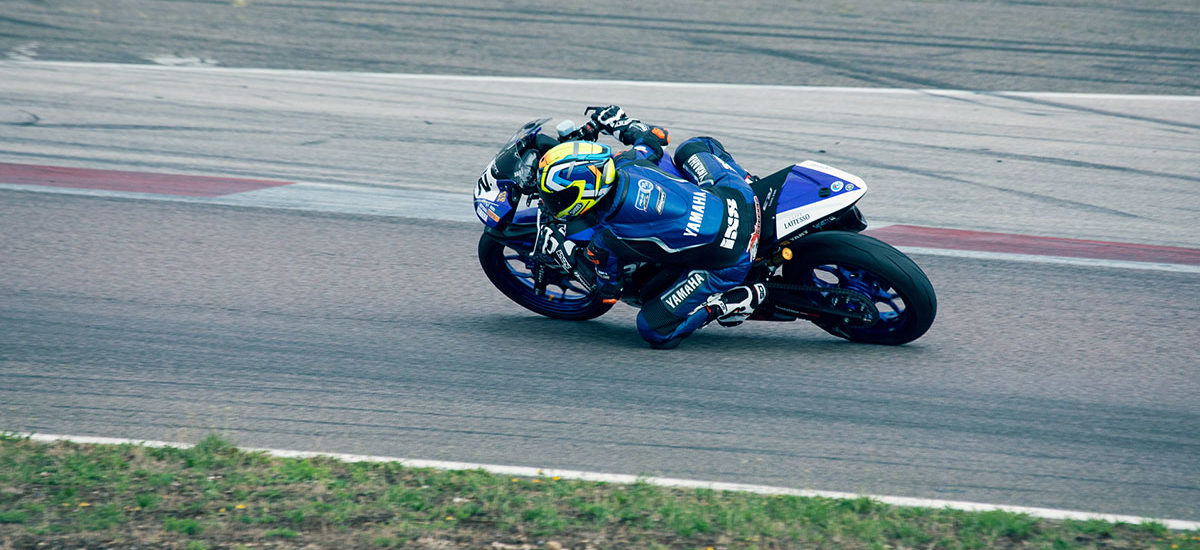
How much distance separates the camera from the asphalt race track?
5.07 meters

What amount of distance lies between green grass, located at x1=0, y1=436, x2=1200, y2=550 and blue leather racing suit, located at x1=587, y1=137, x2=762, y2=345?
171 cm

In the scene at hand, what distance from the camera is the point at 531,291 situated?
6.76 meters

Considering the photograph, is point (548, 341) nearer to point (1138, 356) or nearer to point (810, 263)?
point (810, 263)

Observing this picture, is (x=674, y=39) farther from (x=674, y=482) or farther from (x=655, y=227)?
(x=674, y=482)

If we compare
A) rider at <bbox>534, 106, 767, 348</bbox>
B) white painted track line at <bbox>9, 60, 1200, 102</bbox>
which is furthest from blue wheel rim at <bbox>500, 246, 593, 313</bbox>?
white painted track line at <bbox>9, 60, 1200, 102</bbox>

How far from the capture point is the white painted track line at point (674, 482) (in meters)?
4.32

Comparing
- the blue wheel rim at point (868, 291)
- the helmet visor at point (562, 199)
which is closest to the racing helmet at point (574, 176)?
the helmet visor at point (562, 199)

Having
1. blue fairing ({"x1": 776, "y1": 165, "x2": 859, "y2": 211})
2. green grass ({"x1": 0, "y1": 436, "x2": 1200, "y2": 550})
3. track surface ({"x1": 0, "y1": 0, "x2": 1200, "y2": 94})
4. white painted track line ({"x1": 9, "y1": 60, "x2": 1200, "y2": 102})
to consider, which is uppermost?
track surface ({"x1": 0, "y1": 0, "x2": 1200, "y2": 94})

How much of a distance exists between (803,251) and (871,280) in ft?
1.27

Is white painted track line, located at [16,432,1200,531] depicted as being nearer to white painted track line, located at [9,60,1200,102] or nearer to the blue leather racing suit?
the blue leather racing suit

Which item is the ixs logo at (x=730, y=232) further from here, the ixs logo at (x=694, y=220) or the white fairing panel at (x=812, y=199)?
the white fairing panel at (x=812, y=199)

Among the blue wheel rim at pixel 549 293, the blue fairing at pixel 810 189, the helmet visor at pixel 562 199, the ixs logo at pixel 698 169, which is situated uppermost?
the ixs logo at pixel 698 169

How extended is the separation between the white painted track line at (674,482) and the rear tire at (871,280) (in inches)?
62.1

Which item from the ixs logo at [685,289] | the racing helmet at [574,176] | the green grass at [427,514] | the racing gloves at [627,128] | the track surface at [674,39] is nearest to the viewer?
the green grass at [427,514]
